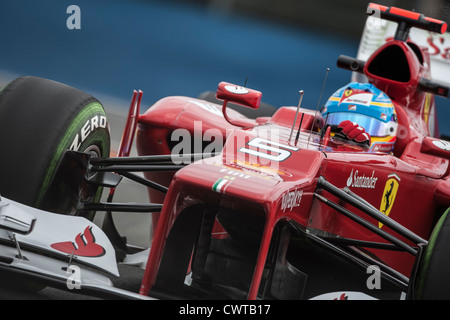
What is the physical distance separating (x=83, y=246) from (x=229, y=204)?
80 cm

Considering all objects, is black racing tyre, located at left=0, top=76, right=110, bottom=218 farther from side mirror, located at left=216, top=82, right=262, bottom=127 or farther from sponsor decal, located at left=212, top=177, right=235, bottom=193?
sponsor decal, located at left=212, top=177, right=235, bottom=193

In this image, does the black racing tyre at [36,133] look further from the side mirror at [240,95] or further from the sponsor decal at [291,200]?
the sponsor decal at [291,200]

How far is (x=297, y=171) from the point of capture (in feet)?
9.87

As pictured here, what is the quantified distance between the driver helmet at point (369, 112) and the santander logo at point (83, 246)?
1742 millimetres

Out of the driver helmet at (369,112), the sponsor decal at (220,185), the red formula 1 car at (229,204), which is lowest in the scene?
the red formula 1 car at (229,204)

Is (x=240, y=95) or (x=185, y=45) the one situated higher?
(x=240, y=95)

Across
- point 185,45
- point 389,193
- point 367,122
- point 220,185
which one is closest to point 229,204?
point 220,185

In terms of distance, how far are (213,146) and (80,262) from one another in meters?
1.50

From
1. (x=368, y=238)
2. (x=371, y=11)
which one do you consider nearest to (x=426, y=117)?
(x=371, y=11)

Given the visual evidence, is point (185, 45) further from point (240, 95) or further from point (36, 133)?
point (36, 133)

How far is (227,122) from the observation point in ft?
14.5

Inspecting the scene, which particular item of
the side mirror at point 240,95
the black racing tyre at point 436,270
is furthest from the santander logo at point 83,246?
the black racing tyre at point 436,270

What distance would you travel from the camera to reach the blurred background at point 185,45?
8875mm

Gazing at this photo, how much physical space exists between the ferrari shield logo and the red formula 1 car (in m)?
0.01
